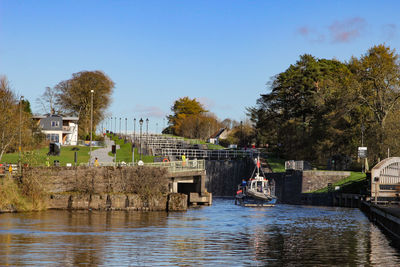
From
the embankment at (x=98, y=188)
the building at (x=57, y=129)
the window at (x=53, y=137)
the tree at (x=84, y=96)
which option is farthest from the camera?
the tree at (x=84, y=96)

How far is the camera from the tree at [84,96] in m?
156

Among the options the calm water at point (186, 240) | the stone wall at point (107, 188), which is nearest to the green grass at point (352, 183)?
the calm water at point (186, 240)

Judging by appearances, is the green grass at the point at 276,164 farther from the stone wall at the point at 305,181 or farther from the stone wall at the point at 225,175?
the stone wall at the point at 305,181

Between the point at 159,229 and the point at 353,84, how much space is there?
52.0 m

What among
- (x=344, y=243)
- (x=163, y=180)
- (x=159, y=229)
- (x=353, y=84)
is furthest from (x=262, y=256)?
(x=353, y=84)

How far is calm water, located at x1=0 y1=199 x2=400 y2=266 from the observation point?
3064 centimetres

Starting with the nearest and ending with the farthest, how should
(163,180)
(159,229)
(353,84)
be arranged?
(159,229)
(163,180)
(353,84)

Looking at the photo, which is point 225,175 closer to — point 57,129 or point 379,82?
point 379,82

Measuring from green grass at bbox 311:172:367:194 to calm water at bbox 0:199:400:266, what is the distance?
2088 cm

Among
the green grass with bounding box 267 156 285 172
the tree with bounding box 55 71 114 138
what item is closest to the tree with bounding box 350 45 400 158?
the green grass with bounding box 267 156 285 172

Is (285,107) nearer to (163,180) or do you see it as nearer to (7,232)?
(163,180)

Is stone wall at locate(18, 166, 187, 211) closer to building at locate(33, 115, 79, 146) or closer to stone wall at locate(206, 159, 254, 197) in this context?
stone wall at locate(206, 159, 254, 197)

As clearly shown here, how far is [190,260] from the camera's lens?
30578 millimetres

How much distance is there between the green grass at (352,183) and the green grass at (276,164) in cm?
1542
